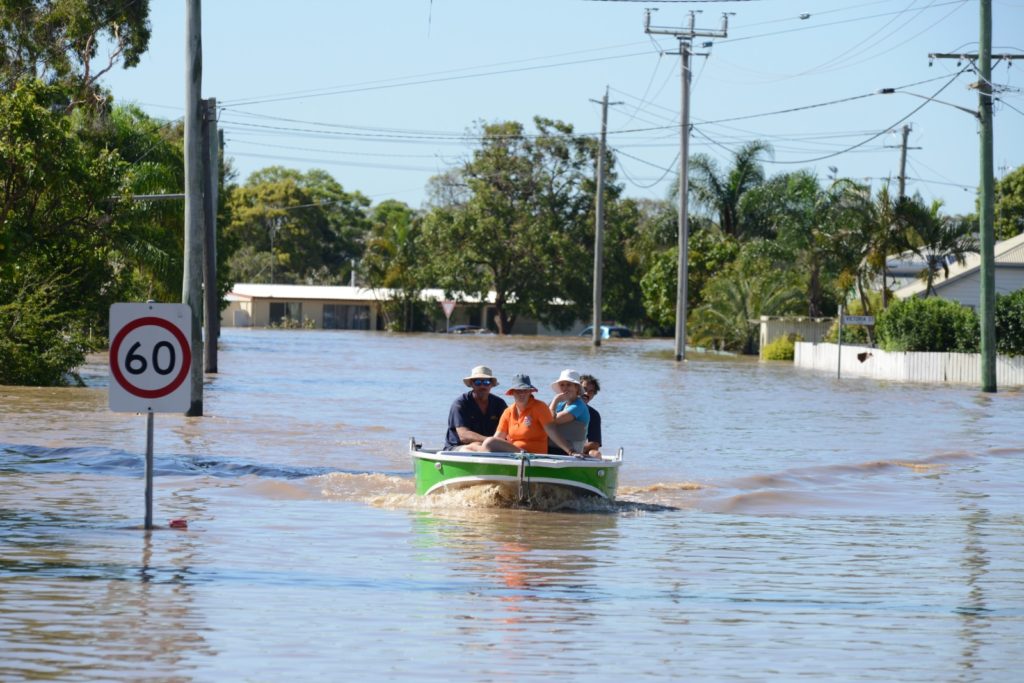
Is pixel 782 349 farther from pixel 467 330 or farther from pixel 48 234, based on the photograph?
pixel 467 330

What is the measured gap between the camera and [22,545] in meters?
12.2

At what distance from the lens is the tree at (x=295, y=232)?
125 meters

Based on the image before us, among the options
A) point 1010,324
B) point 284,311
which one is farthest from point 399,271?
point 1010,324

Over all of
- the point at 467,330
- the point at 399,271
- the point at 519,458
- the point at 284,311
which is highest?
the point at 399,271

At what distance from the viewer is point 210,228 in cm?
3509

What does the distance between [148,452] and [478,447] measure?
178 inches

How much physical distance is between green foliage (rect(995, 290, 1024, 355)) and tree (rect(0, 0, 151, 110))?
2731 cm

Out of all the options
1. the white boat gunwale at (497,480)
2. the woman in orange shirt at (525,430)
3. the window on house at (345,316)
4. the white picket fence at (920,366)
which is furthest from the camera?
the window on house at (345,316)

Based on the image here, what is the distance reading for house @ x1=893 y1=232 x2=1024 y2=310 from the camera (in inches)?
2226

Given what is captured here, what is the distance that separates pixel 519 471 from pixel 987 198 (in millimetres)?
26236

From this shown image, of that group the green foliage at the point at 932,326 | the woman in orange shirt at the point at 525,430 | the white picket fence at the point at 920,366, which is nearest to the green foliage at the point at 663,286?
the white picket fence at the point at 920,366

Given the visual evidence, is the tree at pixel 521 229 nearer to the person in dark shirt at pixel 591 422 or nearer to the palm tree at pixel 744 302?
the palm tree at pixel 744 302

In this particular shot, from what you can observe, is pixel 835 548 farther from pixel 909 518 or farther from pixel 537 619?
Answer: pixel 537 619

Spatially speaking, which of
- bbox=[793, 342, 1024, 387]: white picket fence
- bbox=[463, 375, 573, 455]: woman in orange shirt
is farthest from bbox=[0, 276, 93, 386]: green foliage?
bbox=[793, 342, 1024, 387]: white picket fence
